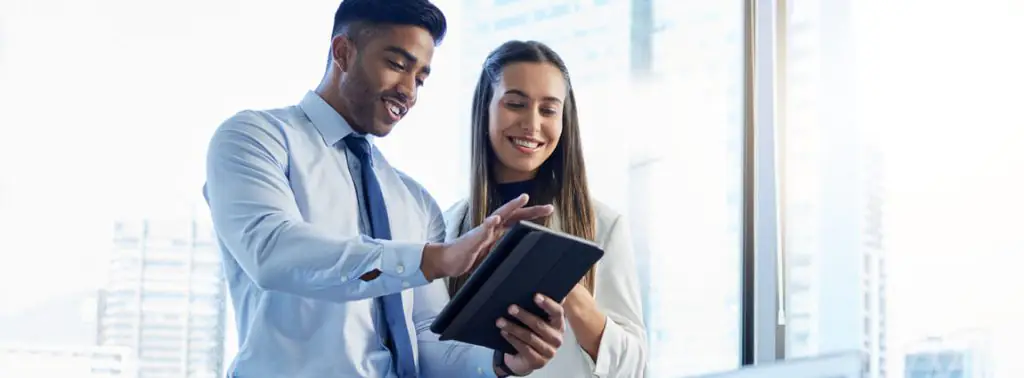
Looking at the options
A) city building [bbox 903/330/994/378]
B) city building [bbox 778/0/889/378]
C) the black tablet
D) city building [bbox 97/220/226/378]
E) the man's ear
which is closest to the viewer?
the black tablet

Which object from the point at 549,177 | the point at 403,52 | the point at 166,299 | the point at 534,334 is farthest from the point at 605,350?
the point at 166,299

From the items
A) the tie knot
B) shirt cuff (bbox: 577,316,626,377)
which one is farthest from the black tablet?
shirt cuff (bbox: 577,316,626,377)

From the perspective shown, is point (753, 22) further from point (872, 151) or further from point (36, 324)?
point (36, 324)

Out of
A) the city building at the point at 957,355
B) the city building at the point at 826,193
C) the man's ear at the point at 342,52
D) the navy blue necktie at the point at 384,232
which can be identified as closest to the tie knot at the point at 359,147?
the navy blue necktie at the point at 384,232

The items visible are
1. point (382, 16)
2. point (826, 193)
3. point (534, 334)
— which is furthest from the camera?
point (826, 193)

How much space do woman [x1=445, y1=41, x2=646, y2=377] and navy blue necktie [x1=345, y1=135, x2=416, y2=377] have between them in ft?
1.30

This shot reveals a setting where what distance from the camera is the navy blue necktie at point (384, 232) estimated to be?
69.5 inches

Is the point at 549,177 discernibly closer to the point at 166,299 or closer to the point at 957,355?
the point at 166,299

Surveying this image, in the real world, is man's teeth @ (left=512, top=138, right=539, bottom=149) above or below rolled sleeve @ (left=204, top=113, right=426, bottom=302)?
above

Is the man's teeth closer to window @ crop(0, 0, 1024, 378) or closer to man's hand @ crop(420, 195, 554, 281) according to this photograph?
window @ crop(0, 0, 1024, 378)

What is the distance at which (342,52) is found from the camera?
1.99 metres

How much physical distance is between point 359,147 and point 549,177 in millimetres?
565

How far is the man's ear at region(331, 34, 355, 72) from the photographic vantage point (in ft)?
6.48

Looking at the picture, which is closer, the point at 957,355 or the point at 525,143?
the point at 525,143
